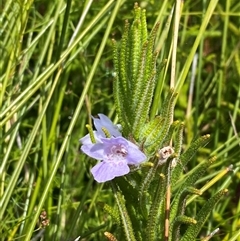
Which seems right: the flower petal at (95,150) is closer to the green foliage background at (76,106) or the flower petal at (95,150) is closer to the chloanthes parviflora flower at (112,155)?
the chloanthes parviflora flower at (112,155)

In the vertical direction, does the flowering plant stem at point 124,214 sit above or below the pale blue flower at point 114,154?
below

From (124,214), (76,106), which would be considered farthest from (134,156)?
(76,106)

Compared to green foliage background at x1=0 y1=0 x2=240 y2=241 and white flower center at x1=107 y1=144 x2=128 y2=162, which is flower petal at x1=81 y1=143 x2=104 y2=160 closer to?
white flower center at x1=107 y1=144 x2=128 y2=162

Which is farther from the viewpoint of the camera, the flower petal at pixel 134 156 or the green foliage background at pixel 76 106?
the green foliage background at pixel 76 106

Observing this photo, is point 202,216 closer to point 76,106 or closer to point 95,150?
point 95,150

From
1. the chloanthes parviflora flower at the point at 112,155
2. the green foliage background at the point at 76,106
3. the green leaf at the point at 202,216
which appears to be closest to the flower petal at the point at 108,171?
the chloanthes parviflora flower at the point at 112,155

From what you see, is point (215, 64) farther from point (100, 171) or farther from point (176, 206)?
point (100, 171)
